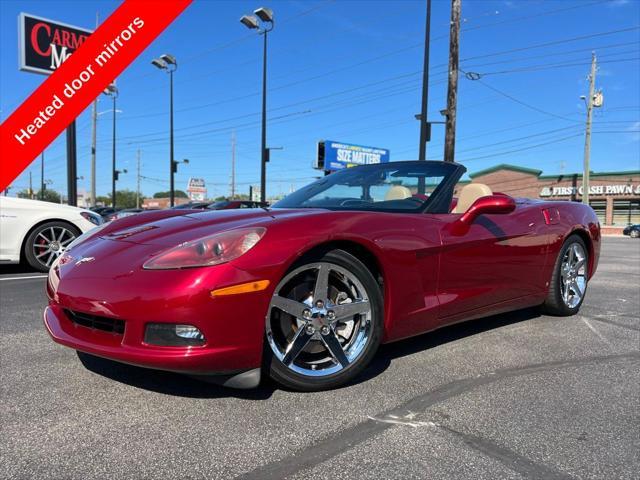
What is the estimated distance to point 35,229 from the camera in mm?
6691

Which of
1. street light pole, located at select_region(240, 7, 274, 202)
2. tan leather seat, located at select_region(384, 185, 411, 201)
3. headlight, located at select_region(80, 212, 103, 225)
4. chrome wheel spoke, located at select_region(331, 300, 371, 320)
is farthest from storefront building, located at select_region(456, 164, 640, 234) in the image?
chrome wheel spoke, located at select_region(331, 300, 371, 320)

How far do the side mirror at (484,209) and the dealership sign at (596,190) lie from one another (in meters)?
44.8

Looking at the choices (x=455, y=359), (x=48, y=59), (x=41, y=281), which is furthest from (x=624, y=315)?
(x=48, y=59)

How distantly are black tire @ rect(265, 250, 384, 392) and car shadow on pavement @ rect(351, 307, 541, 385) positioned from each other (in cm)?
15

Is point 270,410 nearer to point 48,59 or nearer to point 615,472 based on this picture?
point 615,472

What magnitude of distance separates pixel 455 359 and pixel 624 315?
2434 millimetres

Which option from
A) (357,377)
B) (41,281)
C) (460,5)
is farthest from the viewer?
(460,5)

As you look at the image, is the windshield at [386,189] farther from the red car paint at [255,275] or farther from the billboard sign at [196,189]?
the billboard sign at [196,189]

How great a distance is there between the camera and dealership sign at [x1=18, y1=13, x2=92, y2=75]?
1627 cm

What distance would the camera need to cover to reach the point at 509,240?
11.3 feet

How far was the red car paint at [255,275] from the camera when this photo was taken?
2111 mm

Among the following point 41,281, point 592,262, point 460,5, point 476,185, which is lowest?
point 41,281

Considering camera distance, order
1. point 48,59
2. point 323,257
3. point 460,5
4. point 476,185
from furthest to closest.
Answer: point 48,59, point 460,5, point 476,185, point 323,257

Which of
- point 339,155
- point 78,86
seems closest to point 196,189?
point 339,155
